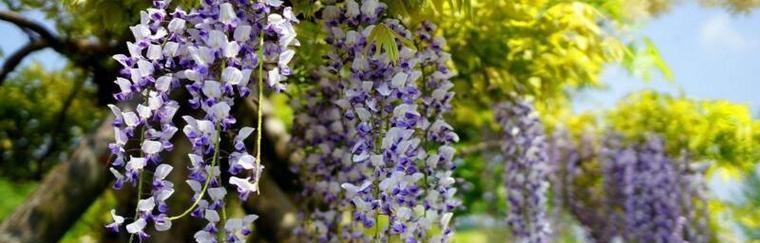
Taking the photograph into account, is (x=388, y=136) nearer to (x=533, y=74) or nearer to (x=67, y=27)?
(x=533, y=74)

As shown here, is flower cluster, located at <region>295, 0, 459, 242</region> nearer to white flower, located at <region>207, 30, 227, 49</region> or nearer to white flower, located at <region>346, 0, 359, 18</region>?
white flower, located at <region>346, 0, 359, 18</region>

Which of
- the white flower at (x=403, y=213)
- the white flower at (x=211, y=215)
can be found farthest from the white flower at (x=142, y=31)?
the white flower at (x=403, y=213)

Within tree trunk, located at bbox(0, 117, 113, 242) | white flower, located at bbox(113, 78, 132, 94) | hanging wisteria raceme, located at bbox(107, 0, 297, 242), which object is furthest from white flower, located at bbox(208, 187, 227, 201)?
tree trunk, located at bbox(0, 117, 113, 242)

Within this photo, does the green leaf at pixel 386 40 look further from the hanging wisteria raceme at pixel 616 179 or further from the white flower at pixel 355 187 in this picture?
the hanging wisteria raceme at pixel 616 179

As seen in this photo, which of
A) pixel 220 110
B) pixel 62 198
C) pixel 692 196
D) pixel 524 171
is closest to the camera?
pixel 220 110

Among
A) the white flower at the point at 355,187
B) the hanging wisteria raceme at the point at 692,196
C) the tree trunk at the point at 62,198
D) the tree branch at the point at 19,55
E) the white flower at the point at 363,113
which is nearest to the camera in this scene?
the white flower at the point at 355,187

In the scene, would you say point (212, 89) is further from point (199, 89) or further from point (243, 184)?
point (243, 184)

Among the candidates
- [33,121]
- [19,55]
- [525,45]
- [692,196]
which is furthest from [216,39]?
[692,196]
